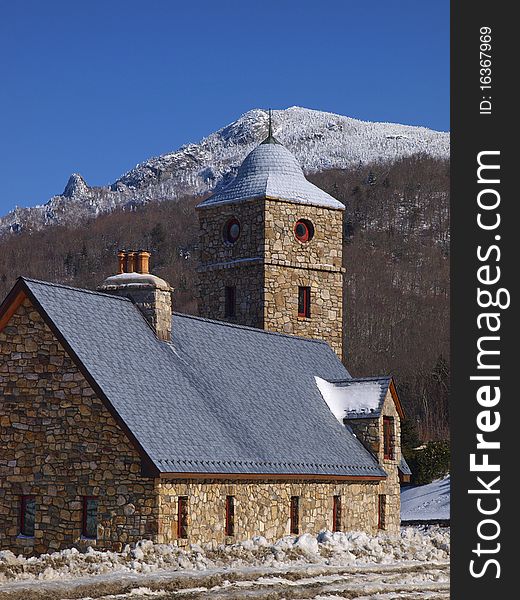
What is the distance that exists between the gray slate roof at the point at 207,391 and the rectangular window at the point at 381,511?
3.14 feet

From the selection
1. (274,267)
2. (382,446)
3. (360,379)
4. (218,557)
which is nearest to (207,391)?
(218,557)

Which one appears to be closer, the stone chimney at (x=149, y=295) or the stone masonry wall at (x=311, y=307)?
the stone chimney at (x=149, y=295)

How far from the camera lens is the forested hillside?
104m

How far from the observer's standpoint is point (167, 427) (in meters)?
28.9

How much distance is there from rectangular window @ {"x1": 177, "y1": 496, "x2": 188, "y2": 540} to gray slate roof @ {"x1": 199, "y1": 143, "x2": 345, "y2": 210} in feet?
52.4

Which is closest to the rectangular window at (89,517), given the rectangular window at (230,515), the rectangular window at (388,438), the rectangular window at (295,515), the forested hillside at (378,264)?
the rectangular window at (230,515)

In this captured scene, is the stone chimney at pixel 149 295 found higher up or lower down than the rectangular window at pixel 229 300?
lower down

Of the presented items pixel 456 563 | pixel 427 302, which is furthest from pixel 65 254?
pixel 456 563

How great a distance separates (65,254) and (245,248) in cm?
13682

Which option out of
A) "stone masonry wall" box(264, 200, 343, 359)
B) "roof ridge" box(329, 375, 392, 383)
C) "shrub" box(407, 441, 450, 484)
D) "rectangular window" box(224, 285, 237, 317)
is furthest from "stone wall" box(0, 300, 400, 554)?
"shrub" box(407, 441, 450, 484)

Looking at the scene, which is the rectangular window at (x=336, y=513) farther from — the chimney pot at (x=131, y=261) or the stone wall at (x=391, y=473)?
the chimney pot at (x=131, y=261)

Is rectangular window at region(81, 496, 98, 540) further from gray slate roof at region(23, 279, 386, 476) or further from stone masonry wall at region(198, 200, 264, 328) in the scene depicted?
stone masonry wall at region(198, 200, 264, 328)

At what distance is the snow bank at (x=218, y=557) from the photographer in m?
24.8

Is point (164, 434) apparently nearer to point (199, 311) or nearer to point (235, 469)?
point (235, 469)
